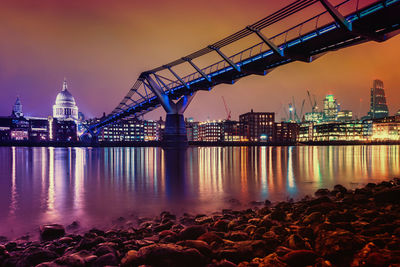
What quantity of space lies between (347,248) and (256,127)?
199 m

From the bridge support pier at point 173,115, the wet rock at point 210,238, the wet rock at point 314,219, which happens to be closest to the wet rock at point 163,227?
the wet rock at point 210,238

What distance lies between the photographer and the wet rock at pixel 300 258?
171 inches

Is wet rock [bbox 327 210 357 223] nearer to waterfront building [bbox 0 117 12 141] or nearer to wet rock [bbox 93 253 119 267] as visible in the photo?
wet rock [bbox 93 253 119 267]

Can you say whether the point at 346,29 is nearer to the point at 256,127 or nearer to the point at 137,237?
the point at 137,237

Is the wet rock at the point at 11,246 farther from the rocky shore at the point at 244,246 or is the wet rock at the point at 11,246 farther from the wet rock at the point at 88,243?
the wet rock at the point at 88,243

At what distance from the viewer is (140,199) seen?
13.1 meters

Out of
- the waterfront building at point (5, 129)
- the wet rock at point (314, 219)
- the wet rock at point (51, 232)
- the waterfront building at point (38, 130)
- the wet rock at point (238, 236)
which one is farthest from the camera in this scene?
the waterfront building at point (38, 130)

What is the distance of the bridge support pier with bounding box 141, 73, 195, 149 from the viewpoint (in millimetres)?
54938

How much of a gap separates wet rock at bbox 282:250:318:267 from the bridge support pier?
50.2 metres

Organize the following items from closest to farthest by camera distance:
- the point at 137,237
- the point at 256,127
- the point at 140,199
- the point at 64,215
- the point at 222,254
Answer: the point at 222,254
the point at 137,237
the point at 64,215
the point at 140,199
the point at 256,127

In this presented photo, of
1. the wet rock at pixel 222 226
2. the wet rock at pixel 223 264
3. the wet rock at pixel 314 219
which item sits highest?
the wet rock at pixel 314 219

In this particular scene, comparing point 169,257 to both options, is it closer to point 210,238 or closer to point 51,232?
point 210,238

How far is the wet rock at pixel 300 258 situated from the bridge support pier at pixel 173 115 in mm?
50154

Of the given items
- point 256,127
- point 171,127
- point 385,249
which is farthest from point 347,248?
point 256,127
